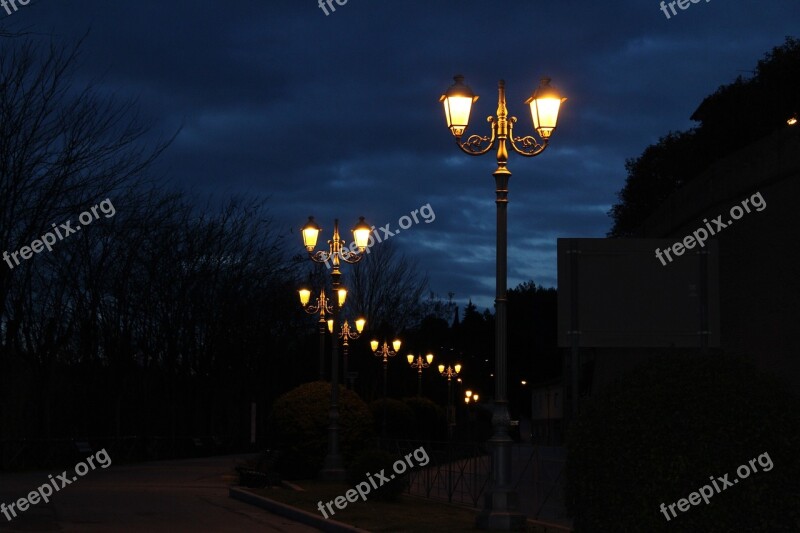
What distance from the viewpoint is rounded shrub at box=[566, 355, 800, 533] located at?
8828 mm

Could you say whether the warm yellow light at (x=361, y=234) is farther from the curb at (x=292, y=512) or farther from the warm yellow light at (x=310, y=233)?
the curb at (x=292, y=512)

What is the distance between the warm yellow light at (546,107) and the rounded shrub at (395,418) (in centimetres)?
2876

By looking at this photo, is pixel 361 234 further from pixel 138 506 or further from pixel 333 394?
pixel 138 506

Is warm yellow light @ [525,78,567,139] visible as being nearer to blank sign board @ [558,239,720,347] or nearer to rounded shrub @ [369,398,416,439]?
blank sign board @ [558,239,720,347]

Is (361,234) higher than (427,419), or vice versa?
(361,234)

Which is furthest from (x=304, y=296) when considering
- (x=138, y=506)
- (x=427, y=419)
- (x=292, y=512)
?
(x=427, y=419)

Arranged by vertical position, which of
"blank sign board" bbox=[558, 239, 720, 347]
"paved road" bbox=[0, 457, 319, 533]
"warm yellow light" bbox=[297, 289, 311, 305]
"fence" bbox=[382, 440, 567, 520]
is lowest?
"paved road" bbox=[0, 457, 319, 533]

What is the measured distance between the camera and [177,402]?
5359 cm

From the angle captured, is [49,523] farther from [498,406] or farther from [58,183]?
[58,183]

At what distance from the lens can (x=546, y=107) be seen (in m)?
14.8

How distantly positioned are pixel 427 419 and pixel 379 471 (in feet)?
91.4


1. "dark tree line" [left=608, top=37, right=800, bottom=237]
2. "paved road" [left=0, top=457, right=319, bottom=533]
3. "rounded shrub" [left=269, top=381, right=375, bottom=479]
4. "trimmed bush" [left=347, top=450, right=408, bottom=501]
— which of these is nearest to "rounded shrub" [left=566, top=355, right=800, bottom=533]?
"paved road" [left=0, top=457, right=319, bottom=533]

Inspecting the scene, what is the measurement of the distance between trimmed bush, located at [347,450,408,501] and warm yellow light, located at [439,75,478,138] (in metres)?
8.37

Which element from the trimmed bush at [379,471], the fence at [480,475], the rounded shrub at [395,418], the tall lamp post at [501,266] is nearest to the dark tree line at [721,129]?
the rounded shrub at [395,418]
